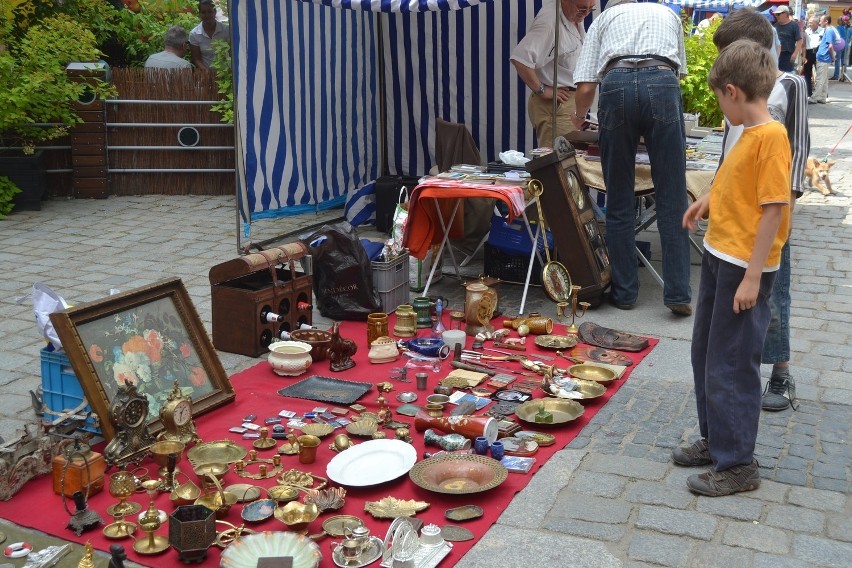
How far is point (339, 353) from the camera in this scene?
5.19 metres

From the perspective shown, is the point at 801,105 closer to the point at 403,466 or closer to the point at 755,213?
the point at 755,213

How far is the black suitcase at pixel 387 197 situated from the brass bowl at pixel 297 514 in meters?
4.75

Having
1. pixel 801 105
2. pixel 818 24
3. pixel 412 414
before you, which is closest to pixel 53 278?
pixel 412 414

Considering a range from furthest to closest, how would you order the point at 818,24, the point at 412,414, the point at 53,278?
the point at 818,24 → the point at 53,278 → the point at 412,414

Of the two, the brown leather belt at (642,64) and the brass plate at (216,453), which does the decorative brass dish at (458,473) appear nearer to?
the brass plate at (216,453)

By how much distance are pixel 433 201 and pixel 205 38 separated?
17.3 ft

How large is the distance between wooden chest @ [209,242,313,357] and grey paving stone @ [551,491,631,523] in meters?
2.21

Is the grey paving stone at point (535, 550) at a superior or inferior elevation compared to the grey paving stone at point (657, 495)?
inferior

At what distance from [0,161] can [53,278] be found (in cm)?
269

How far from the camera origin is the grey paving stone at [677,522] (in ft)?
11.4

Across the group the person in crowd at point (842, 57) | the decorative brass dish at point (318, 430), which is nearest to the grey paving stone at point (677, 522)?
the decorative brass dish at point (318, 430)

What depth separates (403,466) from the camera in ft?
A: 13.0

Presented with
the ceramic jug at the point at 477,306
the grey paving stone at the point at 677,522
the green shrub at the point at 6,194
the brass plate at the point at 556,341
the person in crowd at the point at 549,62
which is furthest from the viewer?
the green shrub at the point at 6,194

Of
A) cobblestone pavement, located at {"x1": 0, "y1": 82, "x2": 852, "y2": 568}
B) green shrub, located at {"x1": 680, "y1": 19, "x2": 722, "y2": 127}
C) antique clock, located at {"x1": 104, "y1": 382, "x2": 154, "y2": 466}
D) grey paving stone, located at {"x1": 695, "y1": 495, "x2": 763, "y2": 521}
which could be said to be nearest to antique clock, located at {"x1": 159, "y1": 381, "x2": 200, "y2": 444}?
antique clock, located at {"x1": 104, "y1": 382, "x2": 154, "y2": 466}
